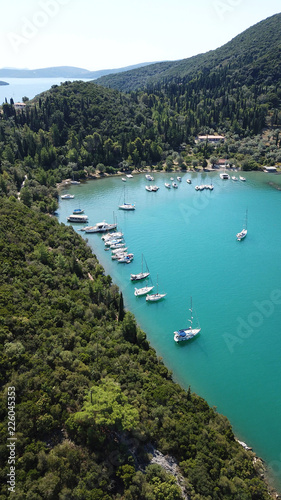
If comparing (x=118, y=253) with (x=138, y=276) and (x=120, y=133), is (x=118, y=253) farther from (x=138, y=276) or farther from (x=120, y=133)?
(x=120, y=133)

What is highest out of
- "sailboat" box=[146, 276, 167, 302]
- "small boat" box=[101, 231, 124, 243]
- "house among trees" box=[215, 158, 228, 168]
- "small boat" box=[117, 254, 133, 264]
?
"house among trees" box=[215, 158, 228, 168]

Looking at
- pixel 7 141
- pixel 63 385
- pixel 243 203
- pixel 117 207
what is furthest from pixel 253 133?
pixel 63 385

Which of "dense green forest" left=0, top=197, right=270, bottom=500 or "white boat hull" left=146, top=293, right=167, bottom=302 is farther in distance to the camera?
"white boat hull" left=146, top=293, right=167, bottom=302

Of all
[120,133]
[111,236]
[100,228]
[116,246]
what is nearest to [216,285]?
[116,246]

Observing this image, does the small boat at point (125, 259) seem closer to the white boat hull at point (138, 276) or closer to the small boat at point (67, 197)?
the white boat hull at point (138, 276)

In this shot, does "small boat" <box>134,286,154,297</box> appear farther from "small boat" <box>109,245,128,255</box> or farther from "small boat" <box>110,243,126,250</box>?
"small boat" <box>110,243,126,250</box>

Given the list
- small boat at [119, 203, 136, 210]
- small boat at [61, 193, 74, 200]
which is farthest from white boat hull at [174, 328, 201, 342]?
small boat at [61, 193, 74, 200]

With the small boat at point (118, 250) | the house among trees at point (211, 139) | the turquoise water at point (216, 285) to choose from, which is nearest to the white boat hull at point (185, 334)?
the turquoise water at point (216, 285)
